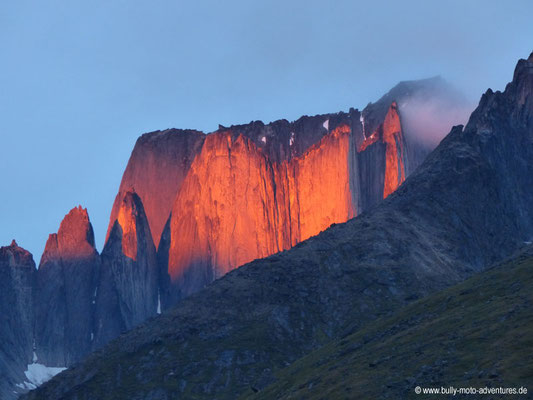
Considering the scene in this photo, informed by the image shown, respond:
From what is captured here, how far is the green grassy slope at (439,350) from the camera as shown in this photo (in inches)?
3802

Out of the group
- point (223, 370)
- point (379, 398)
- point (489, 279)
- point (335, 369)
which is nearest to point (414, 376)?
point (379, 398)

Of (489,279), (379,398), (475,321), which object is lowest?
(379,398)

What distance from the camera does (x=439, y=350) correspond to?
113 meters

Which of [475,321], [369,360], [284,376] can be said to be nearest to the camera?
[475,321]

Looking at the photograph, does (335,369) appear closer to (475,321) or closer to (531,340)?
(475,321)

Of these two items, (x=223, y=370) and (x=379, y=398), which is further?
(x=223, y=370)

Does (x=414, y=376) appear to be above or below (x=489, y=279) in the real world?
below

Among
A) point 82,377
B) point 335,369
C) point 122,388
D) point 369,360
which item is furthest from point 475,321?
point 82,377

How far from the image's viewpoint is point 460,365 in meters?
101

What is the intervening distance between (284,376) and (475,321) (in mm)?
48757

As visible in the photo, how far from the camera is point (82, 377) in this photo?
650 feet

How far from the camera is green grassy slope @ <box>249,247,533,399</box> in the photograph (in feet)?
317

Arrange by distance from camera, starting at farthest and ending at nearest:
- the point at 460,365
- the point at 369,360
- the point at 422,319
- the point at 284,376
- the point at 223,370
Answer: the point at 223,370, the point at 284,376, the point at 422,319, the point at 369,360, the point at 460,365

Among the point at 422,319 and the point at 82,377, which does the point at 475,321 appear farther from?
the point at 82,377
